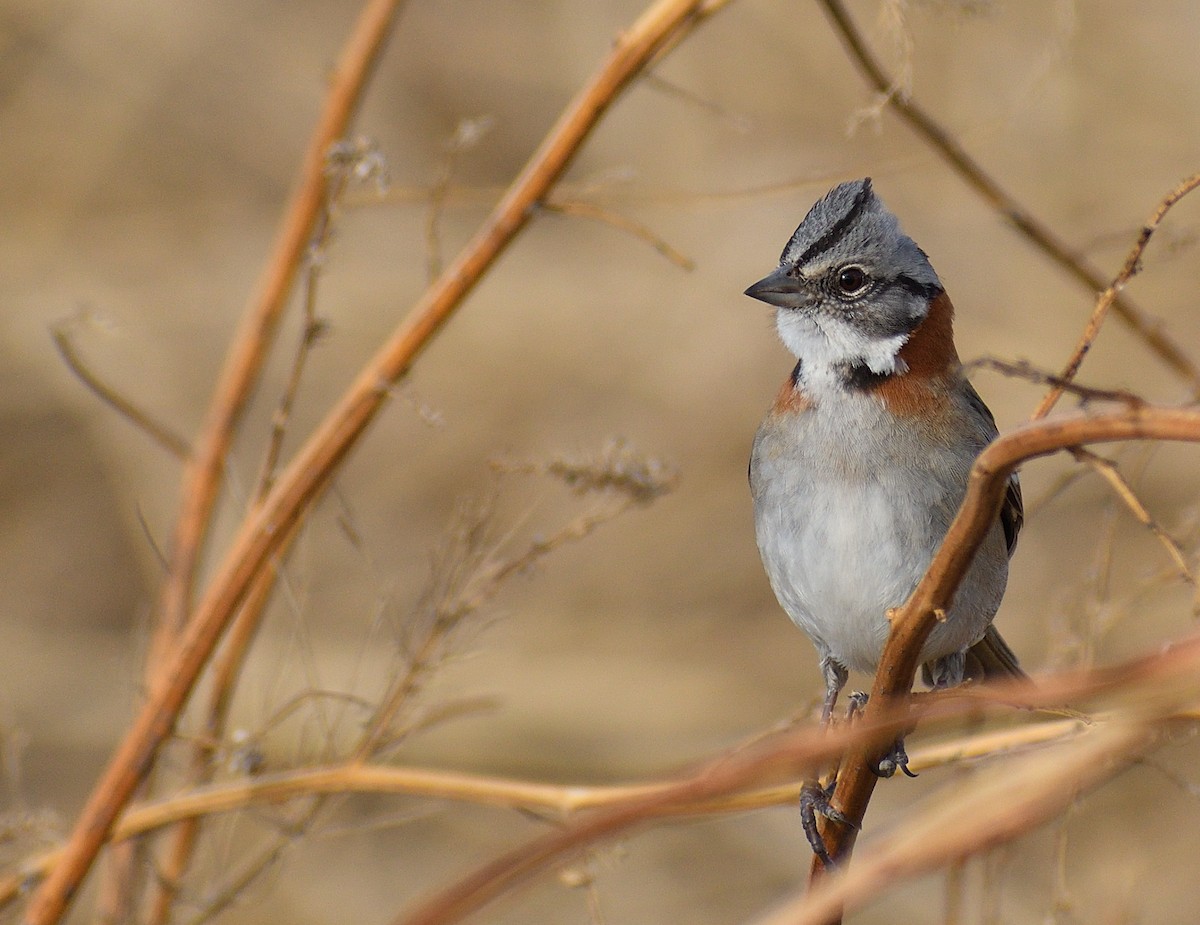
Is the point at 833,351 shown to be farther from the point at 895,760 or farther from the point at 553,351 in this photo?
the point at 553,351

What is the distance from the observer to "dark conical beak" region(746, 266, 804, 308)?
2.99 meters

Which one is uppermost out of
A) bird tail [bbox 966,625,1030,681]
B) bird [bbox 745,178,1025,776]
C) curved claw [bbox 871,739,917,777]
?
bird [bbox 745,178,1025,776]

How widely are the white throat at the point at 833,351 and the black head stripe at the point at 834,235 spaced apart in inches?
5.2

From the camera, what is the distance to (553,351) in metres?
8.04

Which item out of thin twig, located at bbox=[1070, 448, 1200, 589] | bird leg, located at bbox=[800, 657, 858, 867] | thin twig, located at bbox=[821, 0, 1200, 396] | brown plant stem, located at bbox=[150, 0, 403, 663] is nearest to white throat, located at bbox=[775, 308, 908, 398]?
thin twig, located at bbox=[821, 0, 1200, 396]

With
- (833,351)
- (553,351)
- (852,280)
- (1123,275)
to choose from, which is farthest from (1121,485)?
(553,351)

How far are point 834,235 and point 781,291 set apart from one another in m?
0.17

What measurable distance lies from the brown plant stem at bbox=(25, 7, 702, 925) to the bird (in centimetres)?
87

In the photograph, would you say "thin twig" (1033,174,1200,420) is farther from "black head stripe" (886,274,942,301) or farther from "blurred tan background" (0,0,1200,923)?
"blurred tan background" (0,0,1200,923)

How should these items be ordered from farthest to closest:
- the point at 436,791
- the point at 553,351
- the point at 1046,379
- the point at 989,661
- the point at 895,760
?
the point at 553,351, the point at 989,661, the point at 895,760, the point at 436,791, the point at 1046,379

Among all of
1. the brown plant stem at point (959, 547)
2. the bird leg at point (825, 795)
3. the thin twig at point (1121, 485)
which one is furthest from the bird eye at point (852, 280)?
the thin twig at point (1121, 485)

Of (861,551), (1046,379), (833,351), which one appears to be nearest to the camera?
(1046,379)

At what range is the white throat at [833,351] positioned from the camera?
2.91 metres

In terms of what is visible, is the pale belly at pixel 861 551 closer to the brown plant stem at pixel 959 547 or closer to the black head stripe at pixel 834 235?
the black head stripe at pixel 834 235
